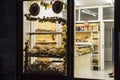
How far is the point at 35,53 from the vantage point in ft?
21.2

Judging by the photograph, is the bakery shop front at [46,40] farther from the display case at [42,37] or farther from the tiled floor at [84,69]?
the tiled floor at [84,69]

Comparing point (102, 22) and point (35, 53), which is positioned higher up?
point (102, 22)

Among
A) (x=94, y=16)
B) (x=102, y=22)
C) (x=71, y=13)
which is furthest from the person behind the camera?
(x=94, y=16)

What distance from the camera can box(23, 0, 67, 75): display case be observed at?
6.28 m

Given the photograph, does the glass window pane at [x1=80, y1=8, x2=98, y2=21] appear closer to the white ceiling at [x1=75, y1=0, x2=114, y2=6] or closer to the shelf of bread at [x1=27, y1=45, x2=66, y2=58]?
the white ceiling at [x1=75, y1=0, x2=114, y2=6]
